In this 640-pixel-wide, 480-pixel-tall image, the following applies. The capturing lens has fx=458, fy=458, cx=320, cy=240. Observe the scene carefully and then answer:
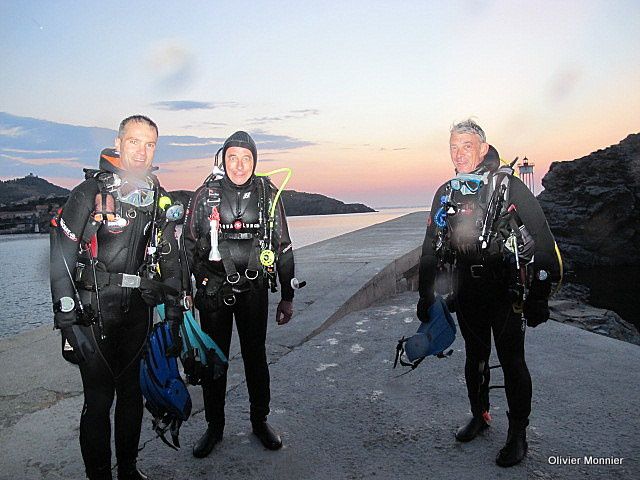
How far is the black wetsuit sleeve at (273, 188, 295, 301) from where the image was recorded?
3.08 metres

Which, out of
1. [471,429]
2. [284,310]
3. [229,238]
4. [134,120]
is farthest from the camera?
[284,310]

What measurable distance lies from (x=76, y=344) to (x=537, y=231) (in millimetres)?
2565

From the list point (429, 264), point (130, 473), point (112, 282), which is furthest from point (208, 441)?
point (429, 264)

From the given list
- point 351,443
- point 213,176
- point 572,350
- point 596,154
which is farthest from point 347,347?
point 596,154

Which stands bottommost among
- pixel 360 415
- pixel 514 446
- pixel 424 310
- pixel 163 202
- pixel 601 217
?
pixel 360 415

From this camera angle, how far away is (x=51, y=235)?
2.31 metres

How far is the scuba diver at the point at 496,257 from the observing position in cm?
271

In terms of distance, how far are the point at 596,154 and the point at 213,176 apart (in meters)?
83.9

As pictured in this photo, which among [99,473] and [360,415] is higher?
[99,473]

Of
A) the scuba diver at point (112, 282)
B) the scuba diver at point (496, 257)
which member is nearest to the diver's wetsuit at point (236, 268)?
the scuba diver at point (112, 282)

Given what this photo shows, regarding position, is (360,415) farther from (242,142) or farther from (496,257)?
(242,142)

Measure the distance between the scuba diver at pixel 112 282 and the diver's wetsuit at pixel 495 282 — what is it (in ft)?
5.85

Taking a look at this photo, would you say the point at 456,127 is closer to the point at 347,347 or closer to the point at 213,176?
the point at 213,176

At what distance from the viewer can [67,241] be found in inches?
89.8
